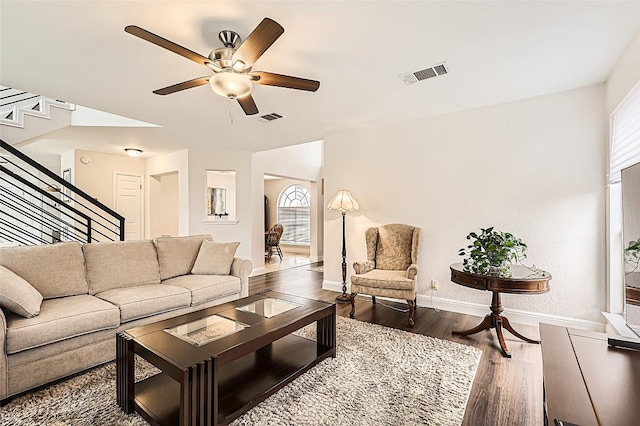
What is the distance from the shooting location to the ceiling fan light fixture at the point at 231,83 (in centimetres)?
210

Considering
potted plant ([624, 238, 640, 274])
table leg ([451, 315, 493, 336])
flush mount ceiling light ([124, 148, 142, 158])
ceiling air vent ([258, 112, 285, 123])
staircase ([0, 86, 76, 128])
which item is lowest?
table leg ([451, 315, 493, 336])

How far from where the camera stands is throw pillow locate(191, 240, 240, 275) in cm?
353

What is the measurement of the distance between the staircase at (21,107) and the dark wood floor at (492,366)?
15.2ft

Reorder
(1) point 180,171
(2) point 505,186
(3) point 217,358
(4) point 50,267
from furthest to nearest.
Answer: (1) point 180,171
(2) point 505,186
(4) point 50,267
(3) point 217,358

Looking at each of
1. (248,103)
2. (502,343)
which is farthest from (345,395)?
(248,103)

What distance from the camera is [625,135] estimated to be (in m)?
2.37

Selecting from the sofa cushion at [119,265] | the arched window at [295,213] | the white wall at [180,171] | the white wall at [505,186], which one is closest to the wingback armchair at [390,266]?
the white wall at [505,186]

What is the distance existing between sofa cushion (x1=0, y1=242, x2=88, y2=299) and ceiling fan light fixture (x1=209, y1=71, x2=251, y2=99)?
6.57ft

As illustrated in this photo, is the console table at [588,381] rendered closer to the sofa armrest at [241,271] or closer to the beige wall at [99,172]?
the sofa armrest at [241,271]

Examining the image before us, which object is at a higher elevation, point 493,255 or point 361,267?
point 493,255

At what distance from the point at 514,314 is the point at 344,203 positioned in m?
2.42

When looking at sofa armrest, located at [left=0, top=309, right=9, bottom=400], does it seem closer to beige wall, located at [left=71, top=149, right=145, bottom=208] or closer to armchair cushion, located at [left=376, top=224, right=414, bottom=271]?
armchair cushion, located at [left=376, top=224, right=414, bottom=271]

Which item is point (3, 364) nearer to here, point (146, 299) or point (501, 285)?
point (146, 299)

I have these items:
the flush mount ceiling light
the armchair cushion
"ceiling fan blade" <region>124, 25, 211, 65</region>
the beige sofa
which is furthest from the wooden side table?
the flush mount ceiling light
